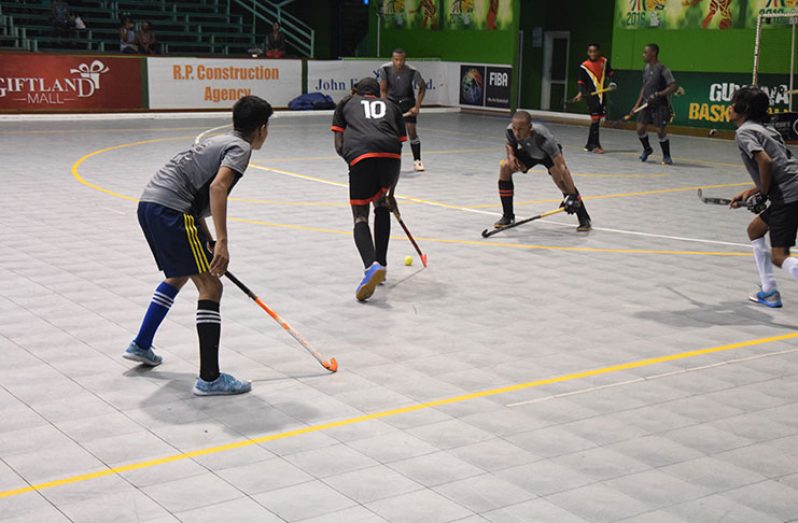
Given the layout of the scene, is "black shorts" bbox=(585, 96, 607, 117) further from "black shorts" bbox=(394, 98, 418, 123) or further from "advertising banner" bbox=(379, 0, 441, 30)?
"advertising banner" bbox=(379, 0, 441, 30)

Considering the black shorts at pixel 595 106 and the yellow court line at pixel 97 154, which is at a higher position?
the black shorts at pixel 595 106

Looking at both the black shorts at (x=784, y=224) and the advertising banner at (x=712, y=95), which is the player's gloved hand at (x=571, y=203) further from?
the advertising banner at (x=712, y=95)

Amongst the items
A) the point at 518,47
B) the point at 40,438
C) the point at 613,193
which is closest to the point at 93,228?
the point at 40,438

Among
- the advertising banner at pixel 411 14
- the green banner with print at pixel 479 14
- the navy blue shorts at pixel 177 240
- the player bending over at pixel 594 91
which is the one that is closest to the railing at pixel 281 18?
the advertising banner at pixel 411 14

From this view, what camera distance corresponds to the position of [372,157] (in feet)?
28.8

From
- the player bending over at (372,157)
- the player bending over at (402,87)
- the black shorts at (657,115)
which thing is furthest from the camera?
the black shorts at (657,115)

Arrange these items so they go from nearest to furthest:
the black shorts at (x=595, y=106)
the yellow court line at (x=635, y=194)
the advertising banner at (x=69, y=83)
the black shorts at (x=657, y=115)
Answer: the yellow court line at (x=635, y=194), the black shorts at (x=657, y=115), the black shorts at (x=595, y=106), the advertising banner at (x=69, y=83)

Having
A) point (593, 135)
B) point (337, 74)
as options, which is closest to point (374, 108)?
point (593, 135)

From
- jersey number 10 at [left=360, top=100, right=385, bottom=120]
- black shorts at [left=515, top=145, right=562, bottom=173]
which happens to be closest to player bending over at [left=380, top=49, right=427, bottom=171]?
black shorts at [left=515, top=145, right=562, bottom=173]

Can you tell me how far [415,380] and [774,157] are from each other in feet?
11.8

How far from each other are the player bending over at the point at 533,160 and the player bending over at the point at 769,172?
3.40 metres

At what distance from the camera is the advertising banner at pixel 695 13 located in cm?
2364

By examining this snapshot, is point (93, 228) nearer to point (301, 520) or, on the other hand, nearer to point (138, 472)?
point (138, 472)

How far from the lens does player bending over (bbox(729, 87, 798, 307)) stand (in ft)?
26.1
